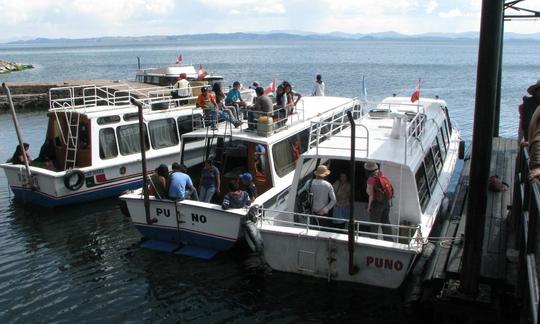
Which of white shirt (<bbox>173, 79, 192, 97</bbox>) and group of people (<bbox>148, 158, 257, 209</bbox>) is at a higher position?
white shirt (<bbox>173, 79, 192, 97</bbox>)

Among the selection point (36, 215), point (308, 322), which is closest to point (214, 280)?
point (308, 322)

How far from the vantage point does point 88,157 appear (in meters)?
16.8

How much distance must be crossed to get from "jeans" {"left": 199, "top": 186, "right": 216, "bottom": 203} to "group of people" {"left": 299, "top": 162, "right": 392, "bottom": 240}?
245 cm

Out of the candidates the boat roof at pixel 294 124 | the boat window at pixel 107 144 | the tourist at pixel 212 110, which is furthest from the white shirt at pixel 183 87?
the boat roof at pixel 294 124

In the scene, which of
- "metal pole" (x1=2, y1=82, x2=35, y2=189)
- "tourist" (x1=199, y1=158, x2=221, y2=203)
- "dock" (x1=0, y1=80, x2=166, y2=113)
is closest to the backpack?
"tourist" (x1=199, y1=158, x2=221, y2=203)

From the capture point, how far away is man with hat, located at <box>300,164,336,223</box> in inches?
416

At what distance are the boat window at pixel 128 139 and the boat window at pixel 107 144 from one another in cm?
21

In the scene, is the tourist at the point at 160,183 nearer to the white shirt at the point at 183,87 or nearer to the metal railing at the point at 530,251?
the metal railing at the point at 530,251

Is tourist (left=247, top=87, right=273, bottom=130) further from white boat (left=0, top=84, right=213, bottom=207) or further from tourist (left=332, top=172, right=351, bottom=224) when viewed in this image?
white boat (left=0, top=84, right=213, bottom=207)

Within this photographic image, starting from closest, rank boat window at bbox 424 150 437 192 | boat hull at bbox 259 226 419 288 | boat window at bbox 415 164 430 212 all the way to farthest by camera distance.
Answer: boat hull at bbox 259 226 419 288, boat window at bbox 415 164 430 212, boat window at bbox 424 150 437 192

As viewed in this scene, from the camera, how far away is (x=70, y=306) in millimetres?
10594

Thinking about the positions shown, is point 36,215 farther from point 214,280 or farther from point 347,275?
point 347,275

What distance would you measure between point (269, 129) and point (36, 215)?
26.8 ft

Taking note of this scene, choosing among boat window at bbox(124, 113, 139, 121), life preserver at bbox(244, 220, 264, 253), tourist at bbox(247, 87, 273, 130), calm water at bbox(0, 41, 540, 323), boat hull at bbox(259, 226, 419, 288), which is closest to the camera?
boat hull at bbox(259, 226, 419, 288)
